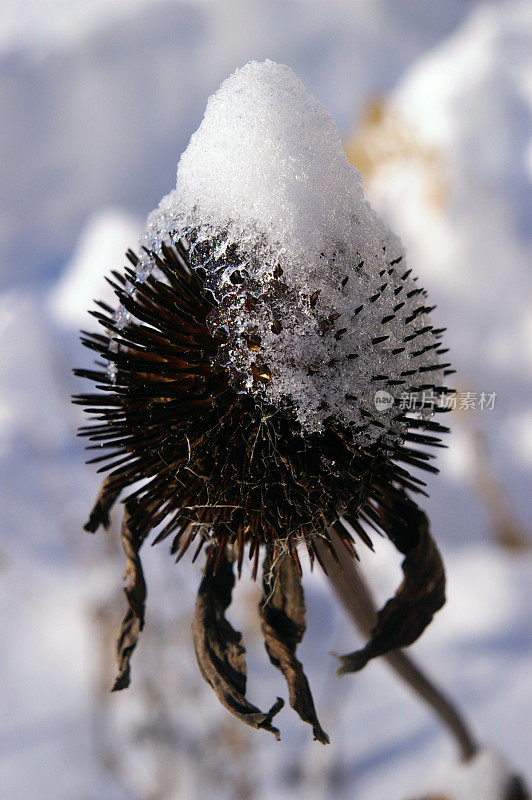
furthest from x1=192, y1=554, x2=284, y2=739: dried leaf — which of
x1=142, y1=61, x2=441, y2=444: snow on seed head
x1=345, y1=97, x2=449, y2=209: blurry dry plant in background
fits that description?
x1=345, y1=97, x2=449, y2=209: blurry dry plant in background

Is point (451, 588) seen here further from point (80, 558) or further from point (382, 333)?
point (382, 333)

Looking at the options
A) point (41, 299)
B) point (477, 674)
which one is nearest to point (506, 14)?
point (41, 299)

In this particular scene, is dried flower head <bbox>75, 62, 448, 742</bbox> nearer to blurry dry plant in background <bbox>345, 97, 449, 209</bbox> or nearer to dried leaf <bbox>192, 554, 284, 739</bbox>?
dried leaf <bbox>192, 554, 284, 739</bbox>

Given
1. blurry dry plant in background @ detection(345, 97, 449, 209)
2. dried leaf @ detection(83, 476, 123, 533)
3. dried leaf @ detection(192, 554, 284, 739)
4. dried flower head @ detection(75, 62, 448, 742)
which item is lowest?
dried leaf @ detection(192, 554, 284, 739)

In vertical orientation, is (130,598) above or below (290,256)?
below

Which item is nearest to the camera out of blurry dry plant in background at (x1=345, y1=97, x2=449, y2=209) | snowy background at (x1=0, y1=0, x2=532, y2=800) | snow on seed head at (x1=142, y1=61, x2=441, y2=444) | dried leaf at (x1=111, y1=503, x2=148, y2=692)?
snow on seed head at (x1=142, y1=61, x2=441, y2=444)

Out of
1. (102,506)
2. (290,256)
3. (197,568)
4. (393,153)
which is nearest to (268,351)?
(290,256)

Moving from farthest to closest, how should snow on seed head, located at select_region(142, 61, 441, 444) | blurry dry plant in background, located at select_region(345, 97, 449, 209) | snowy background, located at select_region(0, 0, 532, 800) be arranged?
blurry dry plant in background, located at select_region(345, 97, 449, 209)
snowy background, located at select_region(0, 0, 532, 800)
snow on seed head, located at select_region(142, 61, 441, 444)

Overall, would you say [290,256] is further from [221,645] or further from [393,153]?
[393,153]
